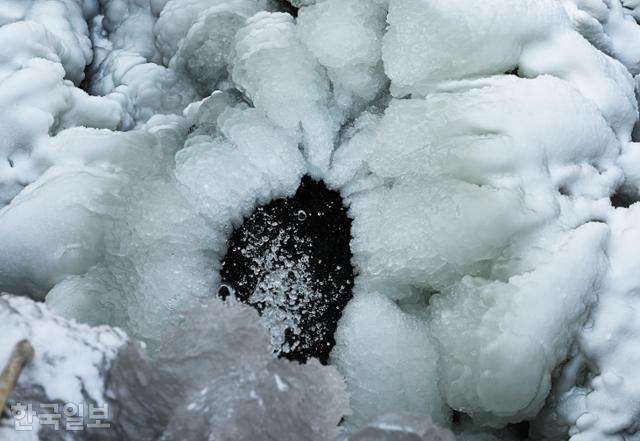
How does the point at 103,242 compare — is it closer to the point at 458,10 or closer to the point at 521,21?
the point at 458,10

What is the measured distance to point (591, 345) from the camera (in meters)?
1.97

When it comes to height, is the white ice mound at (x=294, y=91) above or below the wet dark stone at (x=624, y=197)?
above

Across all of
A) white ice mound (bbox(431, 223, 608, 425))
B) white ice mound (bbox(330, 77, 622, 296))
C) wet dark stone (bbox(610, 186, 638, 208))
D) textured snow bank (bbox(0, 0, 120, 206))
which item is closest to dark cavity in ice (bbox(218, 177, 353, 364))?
white ice mound (bbox(330, 77, 622, 296))

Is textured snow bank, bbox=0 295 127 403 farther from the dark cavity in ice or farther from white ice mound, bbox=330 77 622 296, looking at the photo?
white ice mound, bbox=330 77 622 296

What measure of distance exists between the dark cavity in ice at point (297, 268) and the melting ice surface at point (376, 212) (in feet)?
0.05

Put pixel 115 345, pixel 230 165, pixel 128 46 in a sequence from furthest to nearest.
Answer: pixel 128 46, pixel 230 165, pixel 115 345

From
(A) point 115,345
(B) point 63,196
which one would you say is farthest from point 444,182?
(B) point 63,196

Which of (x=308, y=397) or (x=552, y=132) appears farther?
(x=552, y=132)

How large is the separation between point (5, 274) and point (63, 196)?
13.3 inches

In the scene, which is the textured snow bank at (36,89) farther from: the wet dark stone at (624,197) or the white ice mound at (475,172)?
the wet dark stone at (624,197)

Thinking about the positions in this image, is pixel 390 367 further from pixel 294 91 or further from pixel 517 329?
pixel 294 91

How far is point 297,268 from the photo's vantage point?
2.38 m

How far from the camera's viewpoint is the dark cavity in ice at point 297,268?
2303mm

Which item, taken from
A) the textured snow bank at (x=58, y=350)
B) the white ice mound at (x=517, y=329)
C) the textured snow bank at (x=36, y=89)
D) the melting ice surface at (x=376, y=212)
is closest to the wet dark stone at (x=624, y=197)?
the melting ice surface at (x=376, y=212)
